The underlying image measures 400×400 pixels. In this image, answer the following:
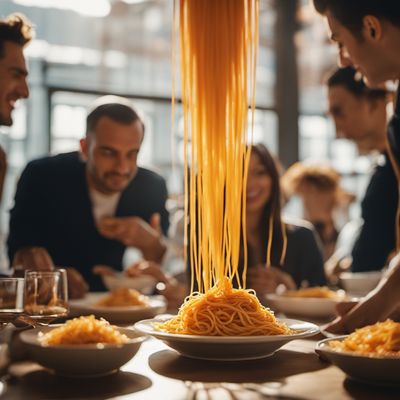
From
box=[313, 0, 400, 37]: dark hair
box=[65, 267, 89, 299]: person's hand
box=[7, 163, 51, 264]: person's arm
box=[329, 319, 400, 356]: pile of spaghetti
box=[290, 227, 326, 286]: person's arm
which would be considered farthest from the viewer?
box=[7, 163, 51, 264]: person's arm

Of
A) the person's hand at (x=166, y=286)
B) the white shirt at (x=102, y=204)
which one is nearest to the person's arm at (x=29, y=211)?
the white shirt at (x=102, y=204)

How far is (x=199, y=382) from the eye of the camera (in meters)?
1.17

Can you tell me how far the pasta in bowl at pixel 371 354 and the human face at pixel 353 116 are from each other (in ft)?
8.75

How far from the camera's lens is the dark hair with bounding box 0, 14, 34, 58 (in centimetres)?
311

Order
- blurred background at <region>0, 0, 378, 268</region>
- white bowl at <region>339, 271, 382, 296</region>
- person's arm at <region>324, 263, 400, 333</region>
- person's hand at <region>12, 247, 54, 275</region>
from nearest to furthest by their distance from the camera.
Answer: person's arm at <region>324, 263, 400, 333</region>
person's hand at <region>12, 247, 54, 275</region>
white bowl at <region>339, 271, 382, 296</region>
blurred background at <region>0, 0, 378, 268</region>

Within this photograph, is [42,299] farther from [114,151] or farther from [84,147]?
[84,147]

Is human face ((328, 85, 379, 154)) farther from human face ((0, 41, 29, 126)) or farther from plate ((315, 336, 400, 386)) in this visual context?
plate ((315, 336, 400, 386))

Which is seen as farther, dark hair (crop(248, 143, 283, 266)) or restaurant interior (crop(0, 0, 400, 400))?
dark hair (crop(248, 143, 283, 266))

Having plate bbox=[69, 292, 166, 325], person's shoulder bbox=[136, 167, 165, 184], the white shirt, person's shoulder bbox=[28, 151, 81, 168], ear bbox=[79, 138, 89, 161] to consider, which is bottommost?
plate bbox=[69, 292, 166, 325]

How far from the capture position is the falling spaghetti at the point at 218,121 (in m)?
1.41

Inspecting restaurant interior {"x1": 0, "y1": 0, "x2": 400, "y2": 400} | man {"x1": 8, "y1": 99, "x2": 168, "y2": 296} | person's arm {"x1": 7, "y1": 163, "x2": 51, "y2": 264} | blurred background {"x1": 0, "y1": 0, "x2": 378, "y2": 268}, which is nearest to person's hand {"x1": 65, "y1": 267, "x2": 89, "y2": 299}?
restaurant interior {"x1": 0, "y1": 0, "x2": 400, "y2": 400}

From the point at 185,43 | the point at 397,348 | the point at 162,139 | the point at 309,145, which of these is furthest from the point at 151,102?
the point at 397,348

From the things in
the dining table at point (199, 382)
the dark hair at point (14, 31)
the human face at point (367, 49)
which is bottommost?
the dining table at point (199, 382)

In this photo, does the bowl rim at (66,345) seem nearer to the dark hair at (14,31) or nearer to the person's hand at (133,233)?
the person's hand at (133,233)
